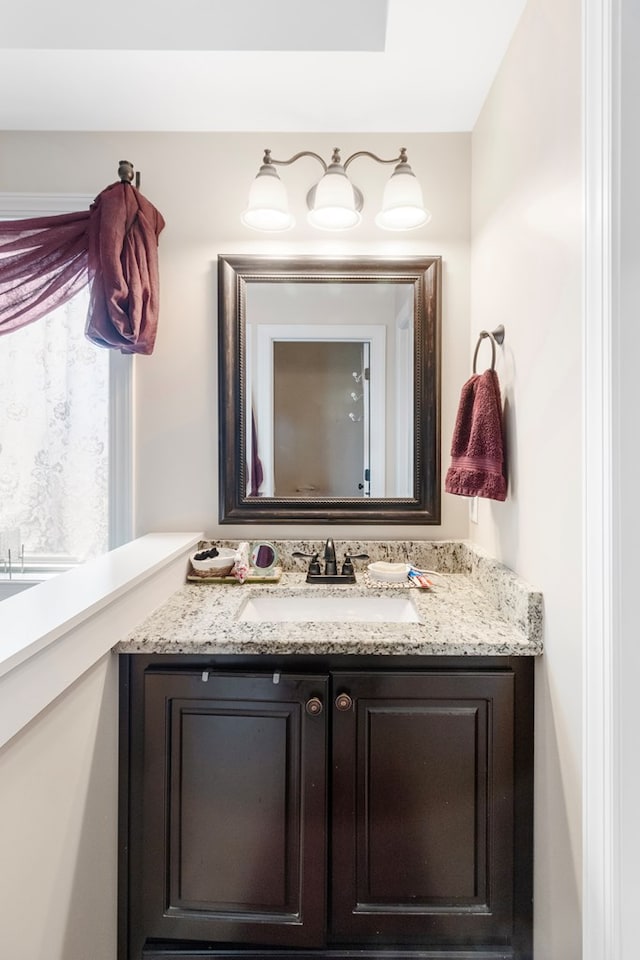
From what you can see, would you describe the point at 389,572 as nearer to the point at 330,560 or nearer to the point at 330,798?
the point at 330,560

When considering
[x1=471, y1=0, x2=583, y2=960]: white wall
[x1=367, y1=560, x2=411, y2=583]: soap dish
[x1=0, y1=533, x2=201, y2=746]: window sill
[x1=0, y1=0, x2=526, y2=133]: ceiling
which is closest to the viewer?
[x1=0, y1=533, x2=201, y2=746]: window sill

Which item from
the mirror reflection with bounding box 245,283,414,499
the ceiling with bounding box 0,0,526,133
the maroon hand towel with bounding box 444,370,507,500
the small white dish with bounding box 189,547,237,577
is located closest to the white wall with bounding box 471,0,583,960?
the maroon hand towel with bounding box 444,370,507,500

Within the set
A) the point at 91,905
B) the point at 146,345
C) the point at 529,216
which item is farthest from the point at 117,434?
A: the point at 529,216

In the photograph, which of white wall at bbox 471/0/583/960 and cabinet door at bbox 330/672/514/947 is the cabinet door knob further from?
white wall at bbox 471/0/583/960

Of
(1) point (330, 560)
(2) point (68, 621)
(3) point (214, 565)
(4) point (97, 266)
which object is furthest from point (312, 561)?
(4) point (97, 266)

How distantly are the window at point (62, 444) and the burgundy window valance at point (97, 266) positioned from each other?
0.17 meters

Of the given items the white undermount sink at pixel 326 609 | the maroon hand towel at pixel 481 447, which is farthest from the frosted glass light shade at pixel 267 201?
the white undermount sink at pixel 326 609

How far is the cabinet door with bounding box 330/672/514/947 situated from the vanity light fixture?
1.32 meters

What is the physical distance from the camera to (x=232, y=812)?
43.3 inches

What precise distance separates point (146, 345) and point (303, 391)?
1.68ft

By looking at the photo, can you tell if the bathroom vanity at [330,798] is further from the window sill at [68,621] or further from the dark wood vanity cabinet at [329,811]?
the window sill at [68,621]

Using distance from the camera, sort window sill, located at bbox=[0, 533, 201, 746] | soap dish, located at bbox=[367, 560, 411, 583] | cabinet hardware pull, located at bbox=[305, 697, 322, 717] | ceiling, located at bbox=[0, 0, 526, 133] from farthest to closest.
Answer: soap dish, located at bbox=[367, 560, 411, 583] → ceiling, located at bbox=[0, 0, 526, 133] → cabinet hardware pull, located at bbox=[305, 697, 322, 717] → window sill, located at bbox=[0, 533, 201, 746]

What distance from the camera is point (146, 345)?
150 centimetres

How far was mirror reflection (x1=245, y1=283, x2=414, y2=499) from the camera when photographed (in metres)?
1.64
